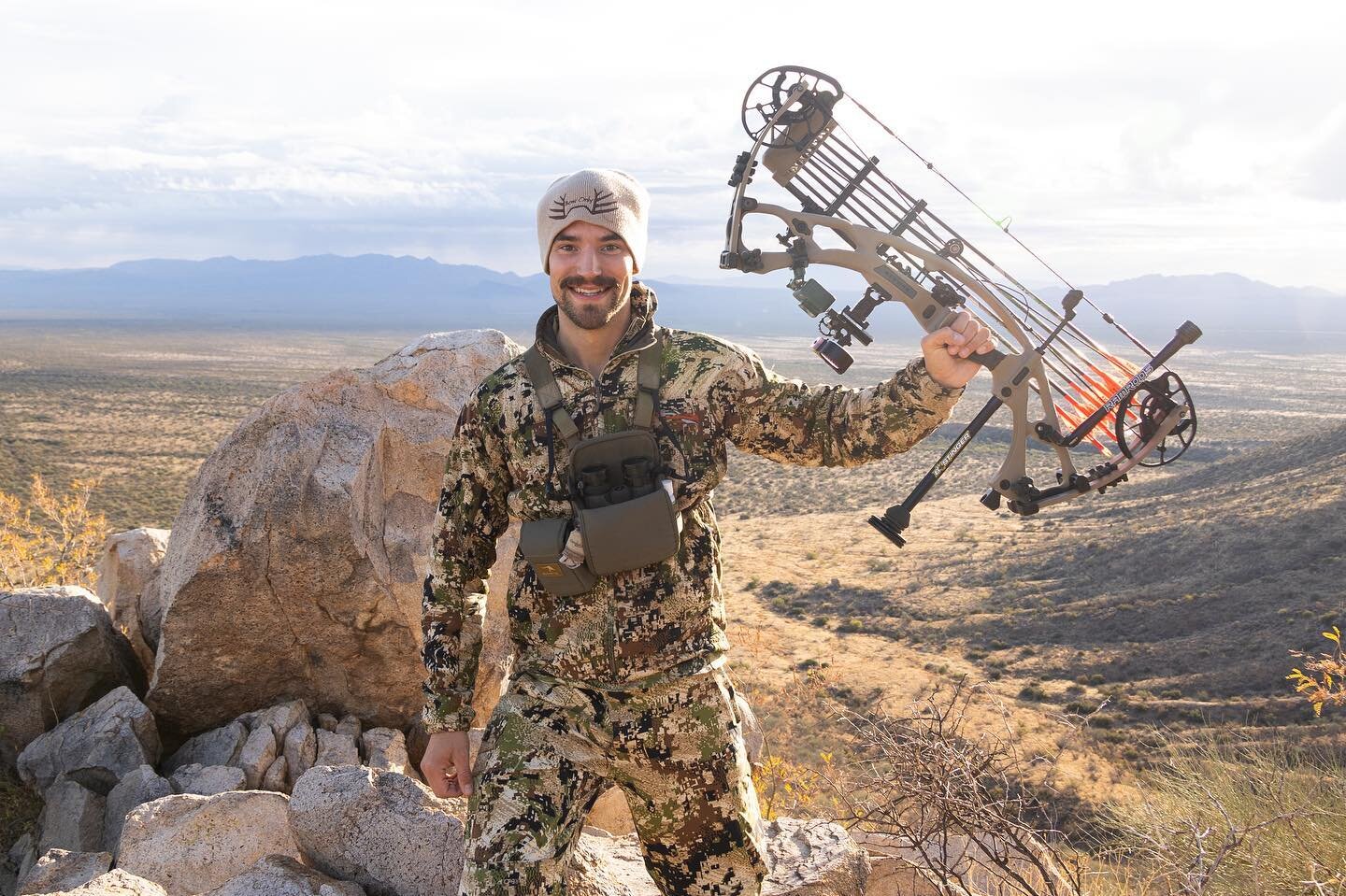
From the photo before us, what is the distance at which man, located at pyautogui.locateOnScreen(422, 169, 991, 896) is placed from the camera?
10.4 feet

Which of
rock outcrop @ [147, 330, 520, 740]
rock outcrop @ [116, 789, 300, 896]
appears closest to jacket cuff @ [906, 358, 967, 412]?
rock outcrop @ [116, 789, 300, 896]

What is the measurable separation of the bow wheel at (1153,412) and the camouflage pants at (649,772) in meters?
2.14

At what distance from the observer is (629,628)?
127 inches

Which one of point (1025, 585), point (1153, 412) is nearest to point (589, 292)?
point (1153, 412)

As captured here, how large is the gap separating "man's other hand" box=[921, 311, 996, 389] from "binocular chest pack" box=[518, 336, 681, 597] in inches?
35.3

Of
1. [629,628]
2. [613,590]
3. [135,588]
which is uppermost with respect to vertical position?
[613,590]

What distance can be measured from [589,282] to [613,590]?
1.03m

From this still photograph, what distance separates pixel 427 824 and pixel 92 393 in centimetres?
7089

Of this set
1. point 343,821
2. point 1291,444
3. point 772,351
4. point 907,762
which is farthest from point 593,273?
point 772,351

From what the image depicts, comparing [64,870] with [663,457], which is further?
[64,870]

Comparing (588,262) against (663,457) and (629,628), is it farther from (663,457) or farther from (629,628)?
(629,628)

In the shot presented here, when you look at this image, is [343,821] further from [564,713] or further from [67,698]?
[67,698]

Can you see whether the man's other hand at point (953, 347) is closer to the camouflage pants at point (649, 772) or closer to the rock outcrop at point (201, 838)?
the camouflage pants at point (649, 772)

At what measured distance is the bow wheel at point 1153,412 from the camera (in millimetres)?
4121
